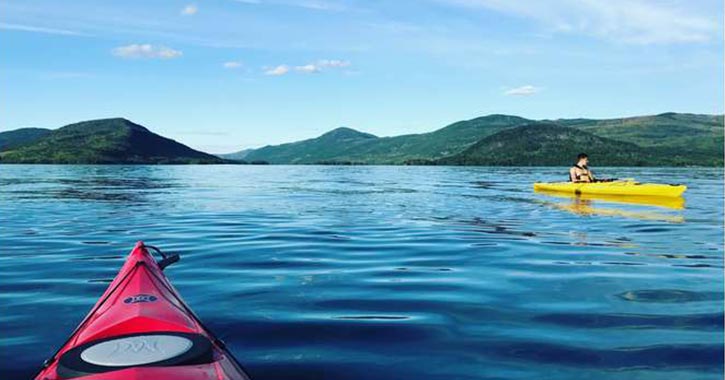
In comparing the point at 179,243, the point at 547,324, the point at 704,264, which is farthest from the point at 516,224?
the point at 547,324

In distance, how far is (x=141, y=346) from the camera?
500 centimetres

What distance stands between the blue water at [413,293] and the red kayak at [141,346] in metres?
1.39

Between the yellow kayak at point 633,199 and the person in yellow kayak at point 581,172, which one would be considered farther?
the person in yellow kayak at point 581,172

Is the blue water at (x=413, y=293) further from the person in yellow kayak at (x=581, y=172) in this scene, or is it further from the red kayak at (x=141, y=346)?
the person in yellow kayak at (x=581, y=172)

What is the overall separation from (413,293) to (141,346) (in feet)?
21.3

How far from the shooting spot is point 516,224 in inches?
899

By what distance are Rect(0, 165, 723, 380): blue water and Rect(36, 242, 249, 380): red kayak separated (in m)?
1.39

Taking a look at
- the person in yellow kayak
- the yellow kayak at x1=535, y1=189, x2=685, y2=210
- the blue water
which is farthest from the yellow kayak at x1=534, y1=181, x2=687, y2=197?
the blue water

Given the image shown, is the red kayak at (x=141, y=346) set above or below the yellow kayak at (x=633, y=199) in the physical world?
above

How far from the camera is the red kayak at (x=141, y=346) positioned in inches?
177

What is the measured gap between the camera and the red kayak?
4504 mm

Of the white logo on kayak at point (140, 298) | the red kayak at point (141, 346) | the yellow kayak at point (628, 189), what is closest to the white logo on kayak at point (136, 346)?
the red kayak at point (141, 346)

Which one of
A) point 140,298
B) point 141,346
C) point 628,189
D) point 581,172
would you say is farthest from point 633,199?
point 141,346

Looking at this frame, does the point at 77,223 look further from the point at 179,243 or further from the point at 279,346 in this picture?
the point at 279,346
